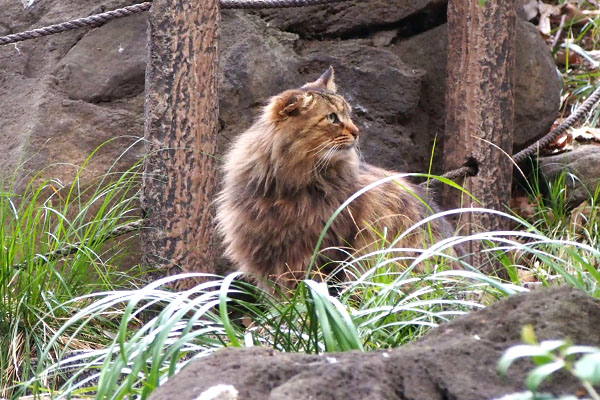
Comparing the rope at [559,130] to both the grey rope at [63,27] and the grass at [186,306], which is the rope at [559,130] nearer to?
the grass at [186,306]

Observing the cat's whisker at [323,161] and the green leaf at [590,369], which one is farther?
the cat's whisker at [323,161]

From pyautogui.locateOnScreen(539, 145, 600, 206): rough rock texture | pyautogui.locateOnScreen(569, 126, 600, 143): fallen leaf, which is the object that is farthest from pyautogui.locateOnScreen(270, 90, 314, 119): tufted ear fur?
pyautogui.locateOnScreen(569, 126, 600, 143): fallen leaf

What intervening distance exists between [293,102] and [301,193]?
0.45 metres

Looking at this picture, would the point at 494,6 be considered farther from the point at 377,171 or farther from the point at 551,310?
the point at 551,310

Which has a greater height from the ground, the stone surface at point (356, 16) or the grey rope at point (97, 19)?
the grey rope at point (97, 19)

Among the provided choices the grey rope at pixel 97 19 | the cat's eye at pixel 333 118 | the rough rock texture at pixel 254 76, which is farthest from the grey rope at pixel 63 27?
the cat's eye at pixel 333 118

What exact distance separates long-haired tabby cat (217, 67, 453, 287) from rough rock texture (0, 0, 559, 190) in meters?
1.08

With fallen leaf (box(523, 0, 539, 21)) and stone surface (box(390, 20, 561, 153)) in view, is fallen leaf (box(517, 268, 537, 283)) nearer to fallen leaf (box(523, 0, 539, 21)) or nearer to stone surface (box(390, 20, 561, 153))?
stone surface (box(390, 20, 561, 153))

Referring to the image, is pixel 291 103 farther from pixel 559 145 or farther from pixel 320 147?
pixel 559 145

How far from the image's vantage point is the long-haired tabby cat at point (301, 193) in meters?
4.03

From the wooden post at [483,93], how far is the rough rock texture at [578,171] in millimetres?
892

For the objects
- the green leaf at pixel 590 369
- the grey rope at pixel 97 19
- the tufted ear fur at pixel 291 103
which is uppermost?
the grey rope at pixel 97 19

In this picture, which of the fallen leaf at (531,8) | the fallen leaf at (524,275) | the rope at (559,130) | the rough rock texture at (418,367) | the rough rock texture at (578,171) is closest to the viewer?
the rough rock texture at (418,367)

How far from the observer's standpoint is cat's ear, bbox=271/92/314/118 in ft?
13.2
